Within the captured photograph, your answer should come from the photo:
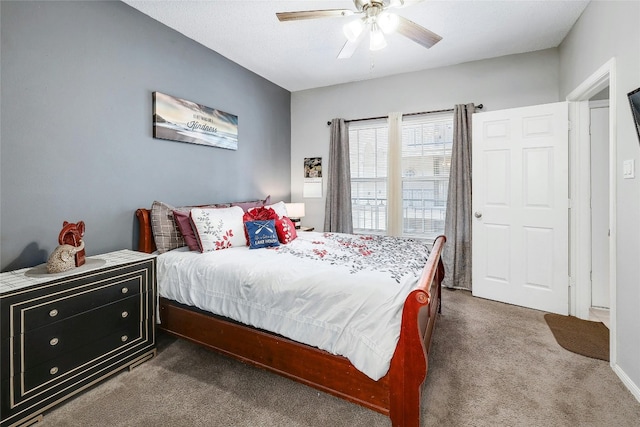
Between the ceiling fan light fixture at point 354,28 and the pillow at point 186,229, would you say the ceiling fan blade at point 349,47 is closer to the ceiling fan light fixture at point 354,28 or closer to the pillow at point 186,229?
the ceiling fan light fixture at point 354,28

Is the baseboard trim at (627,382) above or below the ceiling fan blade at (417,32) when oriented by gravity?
below

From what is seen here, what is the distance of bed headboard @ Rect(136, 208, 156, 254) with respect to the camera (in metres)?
2.55

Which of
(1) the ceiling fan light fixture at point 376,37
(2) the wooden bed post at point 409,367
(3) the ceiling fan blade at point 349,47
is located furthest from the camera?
(3) the ceiling fan blade at point 349,47

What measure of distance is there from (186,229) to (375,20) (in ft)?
7.26

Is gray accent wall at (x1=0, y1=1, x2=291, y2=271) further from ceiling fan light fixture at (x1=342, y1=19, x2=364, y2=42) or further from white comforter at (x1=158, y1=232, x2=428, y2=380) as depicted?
ceiling fan light fixture at (x1=342, y1=19, x2=364, y2=42)

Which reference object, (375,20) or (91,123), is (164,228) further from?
(375,20)

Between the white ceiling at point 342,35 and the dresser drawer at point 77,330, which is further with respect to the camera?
the white ceiling at point 342,35

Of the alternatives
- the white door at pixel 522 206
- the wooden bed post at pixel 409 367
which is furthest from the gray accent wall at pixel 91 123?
the white door at pixel 522 206

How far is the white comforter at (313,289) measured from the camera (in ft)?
4.89

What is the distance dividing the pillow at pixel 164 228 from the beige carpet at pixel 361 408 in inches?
32.0

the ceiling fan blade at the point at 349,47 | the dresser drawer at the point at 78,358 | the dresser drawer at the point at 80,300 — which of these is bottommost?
the dresser drawer at the point at 78,358

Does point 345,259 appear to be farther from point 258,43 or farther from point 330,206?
point 258,43

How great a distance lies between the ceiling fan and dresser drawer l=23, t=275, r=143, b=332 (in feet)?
6.80

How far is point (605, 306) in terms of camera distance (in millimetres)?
3064
